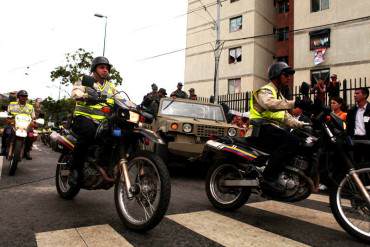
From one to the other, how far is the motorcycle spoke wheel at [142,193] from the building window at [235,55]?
2752cm

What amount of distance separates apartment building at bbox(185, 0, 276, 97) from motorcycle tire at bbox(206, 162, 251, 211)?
80.8ft

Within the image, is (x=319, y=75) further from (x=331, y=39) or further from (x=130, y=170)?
(x=130, y=170)

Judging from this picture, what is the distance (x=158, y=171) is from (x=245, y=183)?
1453 millimetres

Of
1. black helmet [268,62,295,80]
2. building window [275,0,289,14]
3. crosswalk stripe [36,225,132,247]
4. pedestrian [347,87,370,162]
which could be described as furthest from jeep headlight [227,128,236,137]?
building window [275,0,289,14]

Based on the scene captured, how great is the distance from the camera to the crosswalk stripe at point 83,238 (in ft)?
9.84

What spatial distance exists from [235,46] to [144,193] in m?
28.3

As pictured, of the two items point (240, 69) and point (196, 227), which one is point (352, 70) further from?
point (196, 227)

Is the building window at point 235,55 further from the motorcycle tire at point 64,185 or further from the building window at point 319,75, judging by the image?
the motorcycle tire at point 64,185

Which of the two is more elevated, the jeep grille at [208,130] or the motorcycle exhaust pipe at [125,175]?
the jeep grille at [208,130]

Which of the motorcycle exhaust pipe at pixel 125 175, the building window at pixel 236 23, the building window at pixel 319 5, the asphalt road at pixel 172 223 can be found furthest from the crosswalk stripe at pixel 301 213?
the building window at pixel 236 23

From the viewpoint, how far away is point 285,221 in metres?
4.05

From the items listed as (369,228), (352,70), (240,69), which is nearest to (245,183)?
(369,228)

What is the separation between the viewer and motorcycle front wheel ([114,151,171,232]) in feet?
10.4

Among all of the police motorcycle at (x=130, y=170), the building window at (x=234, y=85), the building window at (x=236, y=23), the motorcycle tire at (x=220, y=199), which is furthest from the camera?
the building window at (x=236, y=23)
